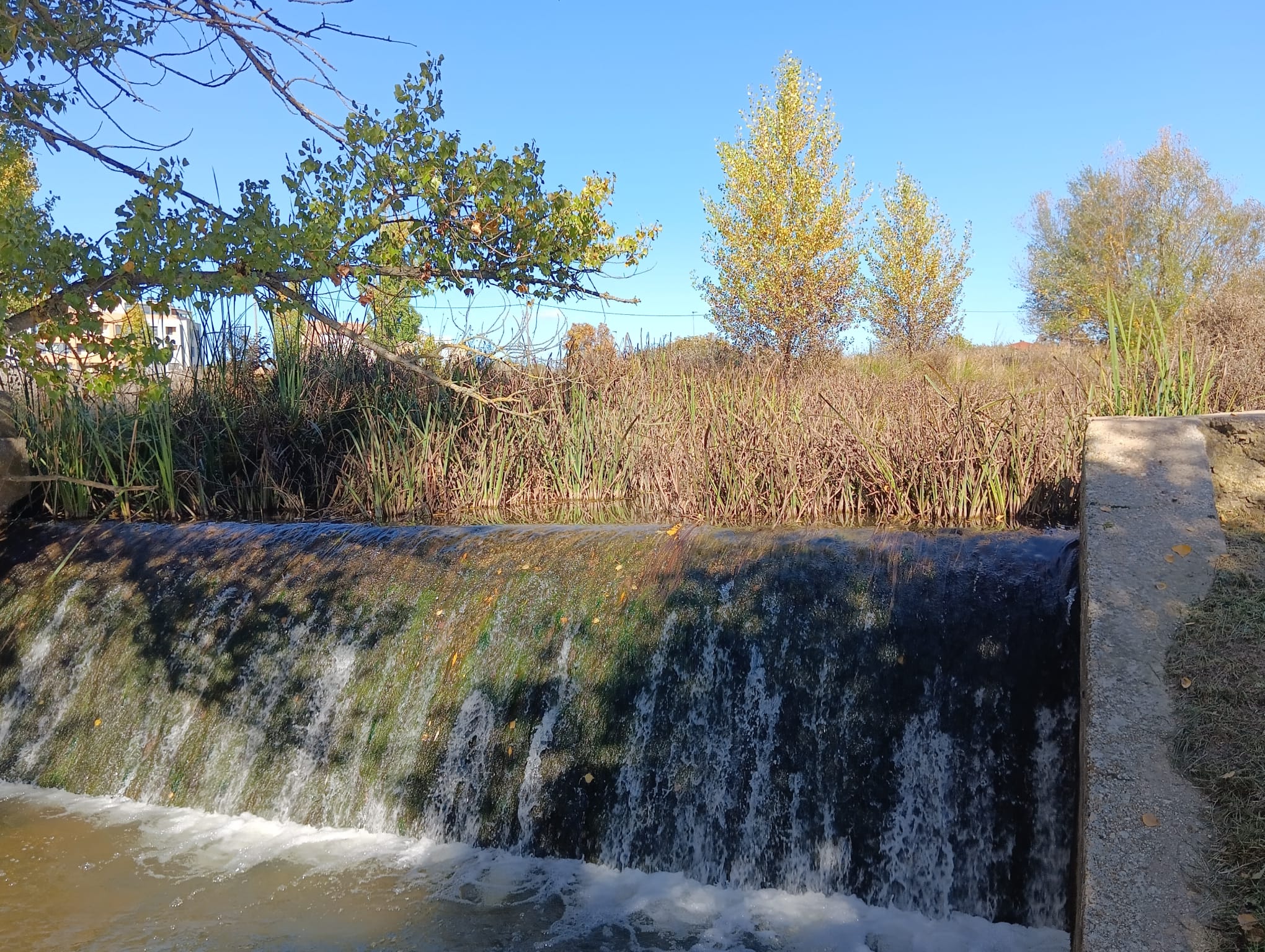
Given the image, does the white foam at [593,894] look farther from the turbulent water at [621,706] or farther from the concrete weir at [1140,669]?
the concrete weir at [1140,669]

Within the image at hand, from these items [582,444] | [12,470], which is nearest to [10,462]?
[12,470]

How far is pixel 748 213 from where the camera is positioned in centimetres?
2175

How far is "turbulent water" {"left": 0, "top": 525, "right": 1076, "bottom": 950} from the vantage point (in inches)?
139

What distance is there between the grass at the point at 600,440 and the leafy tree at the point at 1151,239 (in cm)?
2084

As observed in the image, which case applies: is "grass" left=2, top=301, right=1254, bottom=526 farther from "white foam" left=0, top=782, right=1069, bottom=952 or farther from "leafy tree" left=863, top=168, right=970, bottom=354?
"leafy tree" left=863, top=168, right=970, bottom=354

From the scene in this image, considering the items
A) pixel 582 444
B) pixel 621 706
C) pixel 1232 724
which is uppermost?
pixel 582 444

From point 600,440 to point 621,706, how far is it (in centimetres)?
363

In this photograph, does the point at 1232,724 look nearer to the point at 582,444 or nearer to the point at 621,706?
the point at 621,706

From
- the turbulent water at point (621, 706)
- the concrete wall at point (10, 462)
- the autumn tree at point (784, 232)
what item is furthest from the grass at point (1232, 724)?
the autumn tree at point (784, 232)

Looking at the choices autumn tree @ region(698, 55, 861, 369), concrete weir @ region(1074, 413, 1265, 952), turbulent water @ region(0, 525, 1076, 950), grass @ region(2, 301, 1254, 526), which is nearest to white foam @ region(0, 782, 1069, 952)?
turbulent water @ region(0, 525, 1076, 950)

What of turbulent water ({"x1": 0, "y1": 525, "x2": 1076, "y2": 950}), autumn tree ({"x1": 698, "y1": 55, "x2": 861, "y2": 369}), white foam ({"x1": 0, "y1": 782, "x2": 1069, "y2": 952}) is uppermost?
autumn tree ({"x1": 698, "y1": 55, "x2": 861, "y2": 369})

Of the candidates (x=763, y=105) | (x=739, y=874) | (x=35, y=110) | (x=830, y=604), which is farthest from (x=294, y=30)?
(x=763, y=105)

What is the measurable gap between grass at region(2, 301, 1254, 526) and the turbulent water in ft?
4.53

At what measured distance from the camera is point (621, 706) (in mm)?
4145
